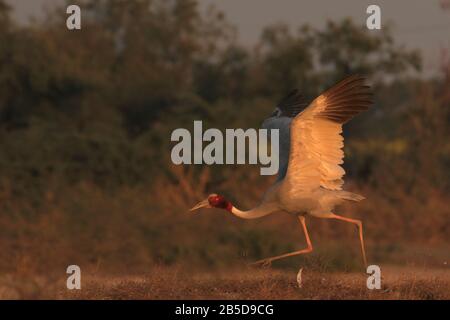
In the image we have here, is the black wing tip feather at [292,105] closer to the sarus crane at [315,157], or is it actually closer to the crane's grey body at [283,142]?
the crane's grey body at [283,142]

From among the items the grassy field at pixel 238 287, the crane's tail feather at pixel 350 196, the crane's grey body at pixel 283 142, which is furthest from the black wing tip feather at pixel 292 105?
the grassy field at pixel 238 287

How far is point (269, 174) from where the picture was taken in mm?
18922

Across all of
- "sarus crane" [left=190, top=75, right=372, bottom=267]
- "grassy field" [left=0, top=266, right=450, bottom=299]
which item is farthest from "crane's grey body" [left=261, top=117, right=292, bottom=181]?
"grassy field" [left=0, top=266, right=450, bottom=299]

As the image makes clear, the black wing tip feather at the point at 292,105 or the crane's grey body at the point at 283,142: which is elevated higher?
the black wing tip feather at the point at 292,105

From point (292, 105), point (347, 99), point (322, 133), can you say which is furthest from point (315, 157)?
point (292, 105)

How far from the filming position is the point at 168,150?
832 inches

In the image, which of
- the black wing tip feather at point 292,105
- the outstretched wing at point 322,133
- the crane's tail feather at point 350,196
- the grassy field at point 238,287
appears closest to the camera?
the grassy field at point 238,287

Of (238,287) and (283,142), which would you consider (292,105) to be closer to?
(283,142)

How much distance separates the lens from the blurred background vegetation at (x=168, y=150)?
17.2 meters

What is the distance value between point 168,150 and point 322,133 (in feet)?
34.8

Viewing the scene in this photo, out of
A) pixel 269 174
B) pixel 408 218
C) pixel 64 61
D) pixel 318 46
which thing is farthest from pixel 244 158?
pixel 318 46

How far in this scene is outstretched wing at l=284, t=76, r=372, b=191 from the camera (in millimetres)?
10594

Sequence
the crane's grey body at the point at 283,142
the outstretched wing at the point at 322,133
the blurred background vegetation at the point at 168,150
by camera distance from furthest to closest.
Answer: the blurred background vegetation at the point at 168,150, the crane's grey body at the point at 283,142, the outstretched wing at the point at 322,133

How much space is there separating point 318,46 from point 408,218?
8.90 metres
